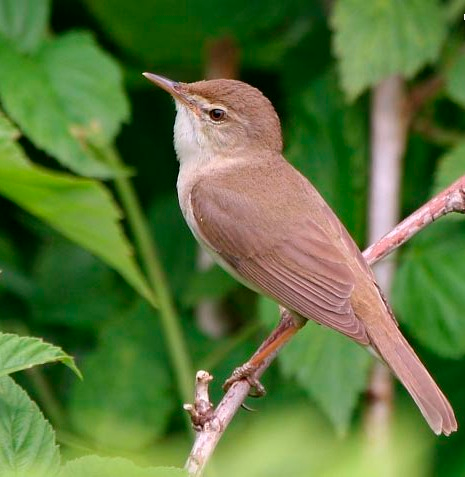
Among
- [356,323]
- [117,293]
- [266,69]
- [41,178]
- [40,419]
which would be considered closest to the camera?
[40,419]

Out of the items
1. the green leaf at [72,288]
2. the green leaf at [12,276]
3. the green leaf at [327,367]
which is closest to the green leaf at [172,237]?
the green leaf at [72,288]

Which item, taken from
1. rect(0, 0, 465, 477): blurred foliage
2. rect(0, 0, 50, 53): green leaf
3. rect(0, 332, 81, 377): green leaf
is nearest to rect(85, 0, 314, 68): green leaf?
rect(0, 0, 465, 477): blurred foliage

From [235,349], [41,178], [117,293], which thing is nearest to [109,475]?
[41,178]

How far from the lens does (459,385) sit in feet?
14.6

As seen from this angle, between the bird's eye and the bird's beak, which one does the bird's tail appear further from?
the bird's beak

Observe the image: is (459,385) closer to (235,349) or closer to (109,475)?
(235,349)

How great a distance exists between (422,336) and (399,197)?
29.7 inches

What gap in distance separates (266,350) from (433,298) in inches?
36.4

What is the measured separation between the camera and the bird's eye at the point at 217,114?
3.95 metres

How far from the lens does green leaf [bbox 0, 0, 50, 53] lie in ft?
13.1

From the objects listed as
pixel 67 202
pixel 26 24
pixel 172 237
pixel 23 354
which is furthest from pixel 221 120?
pixel 23 354

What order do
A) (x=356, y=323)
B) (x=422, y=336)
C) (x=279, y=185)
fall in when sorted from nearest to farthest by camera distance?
(x=356, y=323) < (x=279, y=185) < (x=422, y=336)

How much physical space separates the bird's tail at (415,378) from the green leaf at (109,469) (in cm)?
149

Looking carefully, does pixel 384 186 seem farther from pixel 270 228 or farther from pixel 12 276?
pixel 12 276
